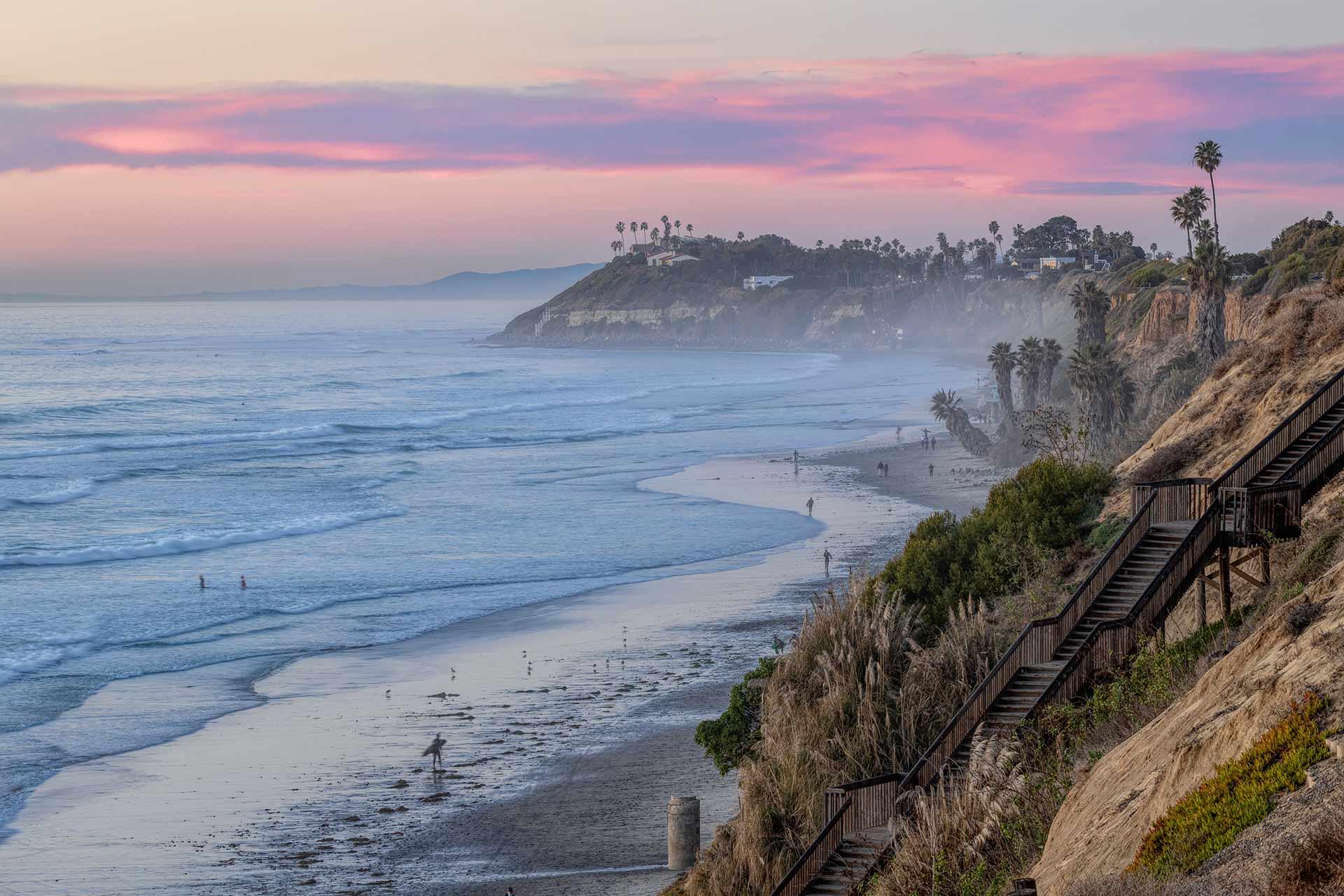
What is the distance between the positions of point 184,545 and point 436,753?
104 feet

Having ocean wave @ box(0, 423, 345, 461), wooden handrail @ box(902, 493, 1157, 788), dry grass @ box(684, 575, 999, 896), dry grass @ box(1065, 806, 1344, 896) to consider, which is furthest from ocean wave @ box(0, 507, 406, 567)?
dry grass @ box(1065, 806, 1344, 896)

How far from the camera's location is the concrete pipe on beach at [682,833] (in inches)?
997

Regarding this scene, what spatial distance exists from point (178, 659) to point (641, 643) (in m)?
13.7

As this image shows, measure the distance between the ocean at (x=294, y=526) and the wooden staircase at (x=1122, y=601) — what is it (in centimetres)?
1968

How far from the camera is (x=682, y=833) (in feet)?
83.5

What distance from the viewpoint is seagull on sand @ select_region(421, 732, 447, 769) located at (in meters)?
31.2

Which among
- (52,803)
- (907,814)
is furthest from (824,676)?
(52,803)

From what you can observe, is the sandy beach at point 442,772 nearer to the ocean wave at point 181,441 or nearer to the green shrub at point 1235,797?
the green shrub at point 1235,797

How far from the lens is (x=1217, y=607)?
21578 millimetres

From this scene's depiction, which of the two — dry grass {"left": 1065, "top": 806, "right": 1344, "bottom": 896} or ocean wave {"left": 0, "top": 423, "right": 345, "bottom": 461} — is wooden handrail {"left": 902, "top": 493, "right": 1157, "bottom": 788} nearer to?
dry grass {"left": 1065, "top": 806, "right": 1344, "bottom": 896}

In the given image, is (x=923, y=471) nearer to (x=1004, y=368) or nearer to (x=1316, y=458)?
(x=1004, y=368)

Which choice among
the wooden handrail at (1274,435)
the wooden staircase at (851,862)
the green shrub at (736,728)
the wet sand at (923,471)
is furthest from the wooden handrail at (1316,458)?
the wet sand at (923,471)

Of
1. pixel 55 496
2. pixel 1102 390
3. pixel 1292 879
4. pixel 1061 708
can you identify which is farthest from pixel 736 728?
pixel 55 496

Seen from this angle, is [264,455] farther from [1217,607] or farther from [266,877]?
[1217,607]
